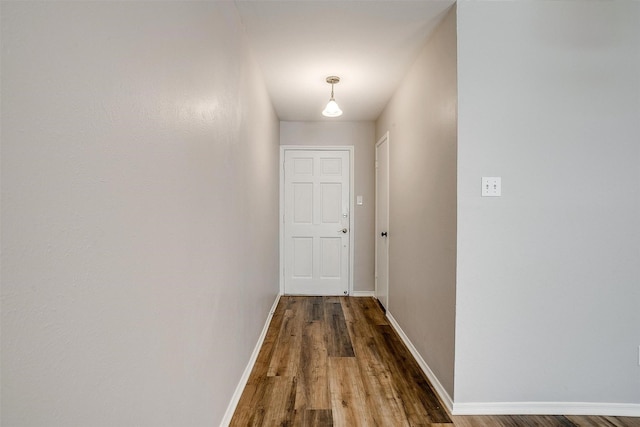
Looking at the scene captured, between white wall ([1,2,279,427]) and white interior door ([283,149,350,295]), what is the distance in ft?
8.88

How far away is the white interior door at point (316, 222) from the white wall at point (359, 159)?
140 millimetres

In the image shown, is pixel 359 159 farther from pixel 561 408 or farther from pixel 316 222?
pixel 561 408

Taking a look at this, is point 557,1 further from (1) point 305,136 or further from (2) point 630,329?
(1) point 305,136

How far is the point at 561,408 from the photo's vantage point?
1837mm

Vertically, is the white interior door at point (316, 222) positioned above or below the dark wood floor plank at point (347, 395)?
above

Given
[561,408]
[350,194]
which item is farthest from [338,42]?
[561,408]

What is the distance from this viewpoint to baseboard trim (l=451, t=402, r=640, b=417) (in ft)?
6.00

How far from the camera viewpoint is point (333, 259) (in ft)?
14.0

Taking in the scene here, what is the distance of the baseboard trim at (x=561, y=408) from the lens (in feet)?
6.00

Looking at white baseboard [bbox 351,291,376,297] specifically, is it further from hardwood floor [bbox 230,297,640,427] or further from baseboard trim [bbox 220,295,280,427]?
baseboard trim [bbox 220,295,280,427]

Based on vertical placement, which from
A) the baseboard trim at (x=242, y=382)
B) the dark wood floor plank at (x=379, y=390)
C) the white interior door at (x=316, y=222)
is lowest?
the dark wood floor plank at (x=379, y=390)

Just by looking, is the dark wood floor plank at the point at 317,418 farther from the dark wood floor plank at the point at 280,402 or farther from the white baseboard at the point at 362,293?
the white baseboard at the point at 362,293

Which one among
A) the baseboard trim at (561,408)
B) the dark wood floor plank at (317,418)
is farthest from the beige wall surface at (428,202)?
the dark wood floor plank at (317,418)

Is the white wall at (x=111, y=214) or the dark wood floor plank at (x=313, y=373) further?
the dark wood floor plank at (x=313, y=373)
